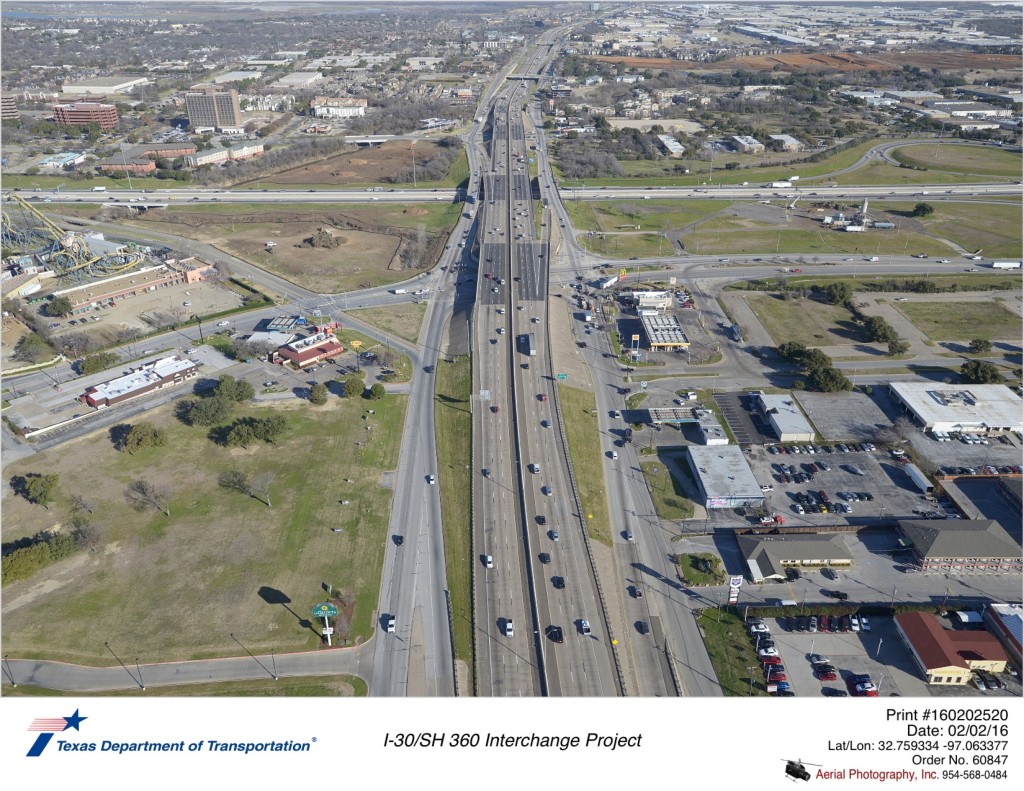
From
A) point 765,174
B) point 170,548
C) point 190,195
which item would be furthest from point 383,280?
point 765,174

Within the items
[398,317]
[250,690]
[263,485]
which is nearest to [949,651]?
[250,690]

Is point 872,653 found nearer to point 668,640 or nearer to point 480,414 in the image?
point 668,640

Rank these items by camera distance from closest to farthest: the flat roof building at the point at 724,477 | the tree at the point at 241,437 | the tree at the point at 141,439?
1. the flat roof building at the point at 724,477
2. the tree at the point at 141,439
3. the tree at the point at 241,437

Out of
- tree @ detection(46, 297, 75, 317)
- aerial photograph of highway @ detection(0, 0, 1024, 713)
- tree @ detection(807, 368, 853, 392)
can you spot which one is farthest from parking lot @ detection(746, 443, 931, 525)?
tree @ detection(46, 297, 75, 317)

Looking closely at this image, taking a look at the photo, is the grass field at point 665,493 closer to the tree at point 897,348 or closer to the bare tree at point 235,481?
the bare tree at point 235,481
